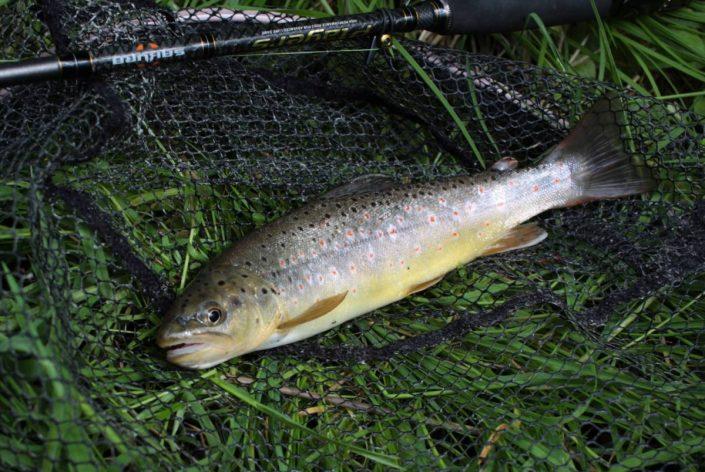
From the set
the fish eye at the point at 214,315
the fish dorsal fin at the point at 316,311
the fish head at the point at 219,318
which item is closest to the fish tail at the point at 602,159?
the fish dorsal fin at the point at 316,311

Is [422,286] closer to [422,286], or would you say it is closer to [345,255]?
[422,286]

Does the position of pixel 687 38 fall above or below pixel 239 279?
above

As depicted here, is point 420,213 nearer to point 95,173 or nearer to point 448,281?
point 448,281

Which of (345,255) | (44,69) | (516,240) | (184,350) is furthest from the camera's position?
(516,240)

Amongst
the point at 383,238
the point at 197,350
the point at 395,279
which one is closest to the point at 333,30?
the point at 383,238

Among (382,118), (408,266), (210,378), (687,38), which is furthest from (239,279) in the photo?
(687,38)

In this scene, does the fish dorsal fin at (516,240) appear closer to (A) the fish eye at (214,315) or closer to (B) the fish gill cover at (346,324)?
(B) the fish gill cover at (346,324)

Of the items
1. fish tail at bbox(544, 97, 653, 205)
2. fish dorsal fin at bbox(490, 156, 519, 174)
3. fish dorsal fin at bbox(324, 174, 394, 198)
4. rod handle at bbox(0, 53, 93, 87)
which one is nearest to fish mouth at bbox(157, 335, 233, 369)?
fish dorsal fin at bbox(324, 174, 394, 198)
